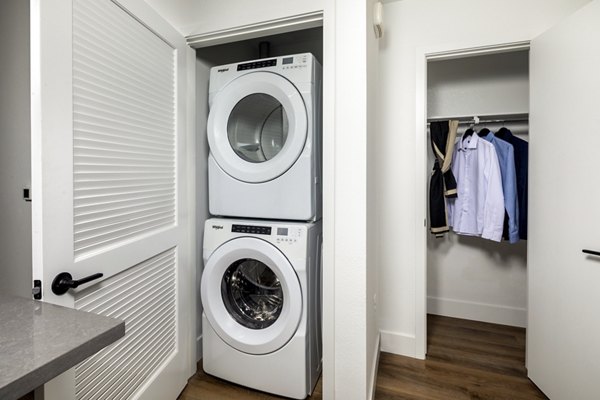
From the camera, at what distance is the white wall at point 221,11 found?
138 cm

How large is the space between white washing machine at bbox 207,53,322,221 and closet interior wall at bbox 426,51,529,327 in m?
1.29

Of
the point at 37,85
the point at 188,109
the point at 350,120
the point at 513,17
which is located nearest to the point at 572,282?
the point at 350,120

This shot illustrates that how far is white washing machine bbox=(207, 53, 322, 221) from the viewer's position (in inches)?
58.5

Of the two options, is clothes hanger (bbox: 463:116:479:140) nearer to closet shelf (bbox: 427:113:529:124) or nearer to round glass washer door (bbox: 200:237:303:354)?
closet shelf (bbox: 427:113:529:124)

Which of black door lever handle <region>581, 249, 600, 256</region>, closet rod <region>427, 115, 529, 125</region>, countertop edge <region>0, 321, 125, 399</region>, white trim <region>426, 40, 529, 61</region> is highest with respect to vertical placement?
white trim <region>426, 40, 529, 61</region>

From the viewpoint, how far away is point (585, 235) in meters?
1.32

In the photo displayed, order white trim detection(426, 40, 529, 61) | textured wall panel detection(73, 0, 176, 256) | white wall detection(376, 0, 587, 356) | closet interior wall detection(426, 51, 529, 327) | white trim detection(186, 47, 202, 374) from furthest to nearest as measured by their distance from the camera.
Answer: closet interior wall detection(426, 51, 529, 327) < white wall detection(376, 0, 587, 356) < white trim detection(426, 40, 529, 61) < white trim detection(186, 47, 202, 374) < textured wall panel detection(73, 0, 176, 256)

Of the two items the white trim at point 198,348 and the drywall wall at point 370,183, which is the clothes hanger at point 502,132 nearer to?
the drywall wall at point 370,183

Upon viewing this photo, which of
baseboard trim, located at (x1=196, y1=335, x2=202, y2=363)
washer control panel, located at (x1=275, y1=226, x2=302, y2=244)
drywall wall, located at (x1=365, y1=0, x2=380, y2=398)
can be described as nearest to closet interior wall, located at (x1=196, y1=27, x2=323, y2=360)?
baseboard trim, located at (x1=196, y1=335, x2=202, y2=363)

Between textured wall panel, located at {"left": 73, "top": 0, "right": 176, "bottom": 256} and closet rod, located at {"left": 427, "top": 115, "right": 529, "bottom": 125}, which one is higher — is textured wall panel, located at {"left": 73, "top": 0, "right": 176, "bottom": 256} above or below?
below

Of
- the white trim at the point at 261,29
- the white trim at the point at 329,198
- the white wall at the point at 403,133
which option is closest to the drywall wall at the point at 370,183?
the white trim at the point at 329,198

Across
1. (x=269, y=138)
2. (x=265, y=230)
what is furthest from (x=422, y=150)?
(x=265, y=230)

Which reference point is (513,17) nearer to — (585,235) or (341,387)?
(585,235)

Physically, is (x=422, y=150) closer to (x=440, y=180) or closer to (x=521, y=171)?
(x=440, y=180)
